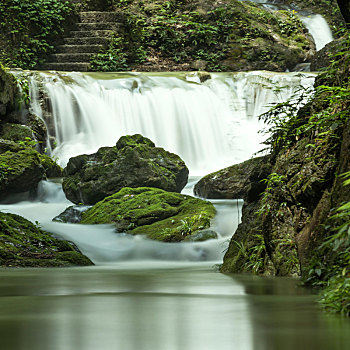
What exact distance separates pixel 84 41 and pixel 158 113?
839 centimetres

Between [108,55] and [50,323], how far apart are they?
21883 millimetres

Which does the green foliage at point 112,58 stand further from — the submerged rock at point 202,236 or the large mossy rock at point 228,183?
the submerged rock at point 202,236

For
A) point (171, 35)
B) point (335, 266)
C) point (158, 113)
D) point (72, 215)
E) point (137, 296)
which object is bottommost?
point (72, 215)

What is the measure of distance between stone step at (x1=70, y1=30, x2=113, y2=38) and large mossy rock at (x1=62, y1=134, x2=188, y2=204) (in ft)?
45.6

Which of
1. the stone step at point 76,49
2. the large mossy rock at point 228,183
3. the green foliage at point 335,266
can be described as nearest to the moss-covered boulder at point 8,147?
the large mossy rock at point 228,183

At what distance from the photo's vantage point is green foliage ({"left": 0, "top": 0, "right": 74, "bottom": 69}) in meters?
23.1

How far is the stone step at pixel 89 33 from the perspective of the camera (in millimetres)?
24438

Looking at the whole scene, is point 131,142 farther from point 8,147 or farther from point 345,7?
point 345,7

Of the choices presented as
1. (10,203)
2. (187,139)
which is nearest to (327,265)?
(10,203)

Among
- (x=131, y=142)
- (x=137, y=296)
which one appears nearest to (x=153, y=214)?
(x=131, y=142)

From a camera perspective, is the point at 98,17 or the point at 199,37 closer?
the point at 98,17

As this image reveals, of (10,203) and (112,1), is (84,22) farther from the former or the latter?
(10,203)

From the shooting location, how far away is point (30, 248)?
6906mm

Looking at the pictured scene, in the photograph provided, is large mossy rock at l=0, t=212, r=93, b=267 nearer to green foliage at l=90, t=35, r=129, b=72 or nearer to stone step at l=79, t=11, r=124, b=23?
green foliage at l=90, t=35, r=129, b=72
